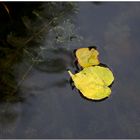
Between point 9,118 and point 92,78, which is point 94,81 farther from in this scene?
point 9,118

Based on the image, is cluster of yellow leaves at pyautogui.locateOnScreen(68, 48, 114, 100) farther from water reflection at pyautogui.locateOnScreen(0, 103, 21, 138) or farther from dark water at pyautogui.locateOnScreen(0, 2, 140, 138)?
water reflection at pyautogui.locateOnScreen(0, 103, 21, 138)

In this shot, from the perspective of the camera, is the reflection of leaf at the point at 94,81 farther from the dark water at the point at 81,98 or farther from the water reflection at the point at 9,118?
the water reflection at the point at 9,118

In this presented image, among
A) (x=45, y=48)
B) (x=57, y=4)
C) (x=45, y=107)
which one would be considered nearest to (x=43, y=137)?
(x=45, y=107)

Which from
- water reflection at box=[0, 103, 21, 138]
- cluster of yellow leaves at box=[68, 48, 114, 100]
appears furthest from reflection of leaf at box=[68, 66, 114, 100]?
water reflection at box=[0, 103, 21, 138]

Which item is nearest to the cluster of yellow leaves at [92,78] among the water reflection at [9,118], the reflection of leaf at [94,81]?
the reflection of leaf at [94,81]

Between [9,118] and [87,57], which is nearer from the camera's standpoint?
[9,118]

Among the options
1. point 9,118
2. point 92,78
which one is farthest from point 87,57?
point 9,118
